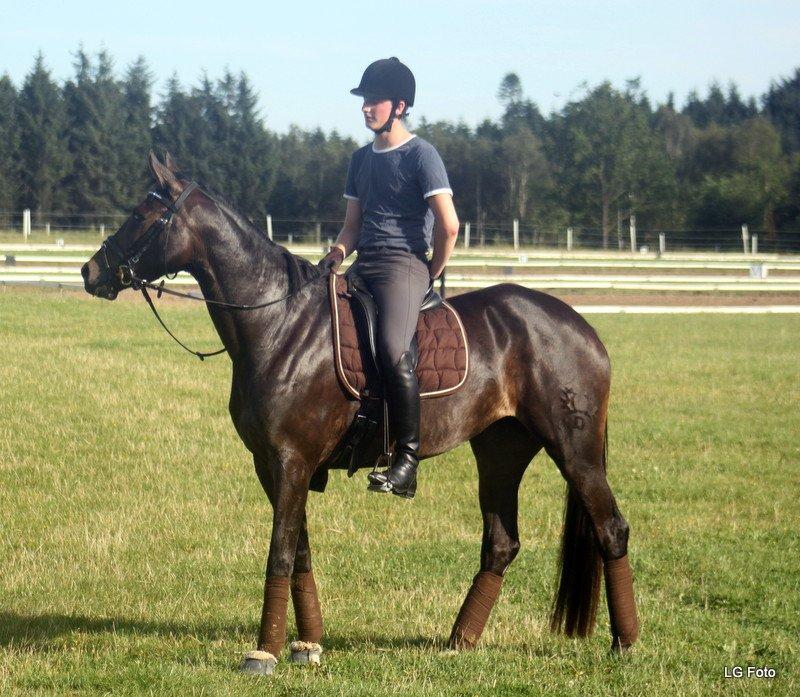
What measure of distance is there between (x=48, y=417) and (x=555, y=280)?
1951 centimetres

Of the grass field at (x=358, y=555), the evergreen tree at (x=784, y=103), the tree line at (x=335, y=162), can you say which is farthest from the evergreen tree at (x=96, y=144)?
the evergreen tree at (x=784, y=103)

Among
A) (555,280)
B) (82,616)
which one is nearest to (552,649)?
(82,616)

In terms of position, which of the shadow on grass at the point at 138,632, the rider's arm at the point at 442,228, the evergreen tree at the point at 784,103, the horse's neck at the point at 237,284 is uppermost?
the evergreen tree at the point at 784,103

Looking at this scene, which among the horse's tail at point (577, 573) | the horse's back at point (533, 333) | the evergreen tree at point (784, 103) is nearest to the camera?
the horse's back at point (533, 333)

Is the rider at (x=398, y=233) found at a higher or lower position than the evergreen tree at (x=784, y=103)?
lower

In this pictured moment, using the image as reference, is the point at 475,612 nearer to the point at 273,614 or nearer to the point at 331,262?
the point at 273,614

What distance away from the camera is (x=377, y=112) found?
5.88 metres

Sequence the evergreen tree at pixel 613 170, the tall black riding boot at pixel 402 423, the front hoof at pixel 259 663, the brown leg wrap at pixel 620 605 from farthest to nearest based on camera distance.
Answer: the evergreen tree at pixel 613 170, the brown leg wrap at pixel 620 605, the tall black riding boot at pixel 402 423, the front hoof at pixel 259 663

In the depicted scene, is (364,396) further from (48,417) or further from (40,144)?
(40,144)

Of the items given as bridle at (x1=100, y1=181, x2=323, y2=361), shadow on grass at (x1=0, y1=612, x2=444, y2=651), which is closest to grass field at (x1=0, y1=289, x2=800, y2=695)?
shadow on grass at (x1=0, y1=612, x2=444, y2=651)

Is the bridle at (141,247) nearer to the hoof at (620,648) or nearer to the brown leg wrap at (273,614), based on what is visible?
the brown leg wrap at (273,614)

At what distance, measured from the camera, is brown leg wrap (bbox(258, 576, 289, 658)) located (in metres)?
5.51

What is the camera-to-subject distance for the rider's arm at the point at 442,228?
229 inches

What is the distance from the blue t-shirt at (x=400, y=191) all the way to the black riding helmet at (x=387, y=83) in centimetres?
19
